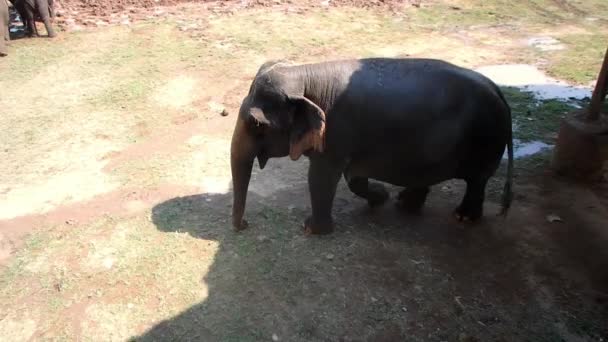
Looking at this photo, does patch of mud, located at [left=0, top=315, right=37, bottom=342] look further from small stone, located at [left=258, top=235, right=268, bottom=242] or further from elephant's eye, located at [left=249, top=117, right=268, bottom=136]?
elephant's eye, located at [left=249, top=117, right=268, bottom=136]

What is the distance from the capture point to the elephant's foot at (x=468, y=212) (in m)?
4.96

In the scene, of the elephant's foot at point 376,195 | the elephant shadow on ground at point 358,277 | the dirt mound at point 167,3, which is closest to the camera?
the elephant shadow on ground at point 358,277

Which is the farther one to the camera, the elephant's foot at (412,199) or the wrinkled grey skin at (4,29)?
the wrinkled grey skin at (4,29)

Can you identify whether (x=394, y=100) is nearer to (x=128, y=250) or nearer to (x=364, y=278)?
Answer: (x=364, y=278)

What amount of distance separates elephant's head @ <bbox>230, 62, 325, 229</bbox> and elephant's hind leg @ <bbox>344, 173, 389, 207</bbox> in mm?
819

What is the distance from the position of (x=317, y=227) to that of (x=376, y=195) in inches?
32.3

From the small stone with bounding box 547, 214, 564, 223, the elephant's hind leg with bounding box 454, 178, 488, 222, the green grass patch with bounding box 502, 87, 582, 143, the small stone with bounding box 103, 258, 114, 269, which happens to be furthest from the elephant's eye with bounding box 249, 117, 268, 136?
the green grass patch with bounding box 502, 87, 582, 143

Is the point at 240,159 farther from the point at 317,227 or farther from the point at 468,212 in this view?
the point at 468,212

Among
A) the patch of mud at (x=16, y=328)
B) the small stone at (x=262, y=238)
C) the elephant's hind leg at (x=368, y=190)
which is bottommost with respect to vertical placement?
the patch of mud at (x=16, y=328)

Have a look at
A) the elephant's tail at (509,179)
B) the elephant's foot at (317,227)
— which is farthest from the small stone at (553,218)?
the elephant's foot at (317,227)

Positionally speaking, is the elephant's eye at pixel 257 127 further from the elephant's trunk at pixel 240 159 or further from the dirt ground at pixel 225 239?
the dirt ground at pixel 225 239

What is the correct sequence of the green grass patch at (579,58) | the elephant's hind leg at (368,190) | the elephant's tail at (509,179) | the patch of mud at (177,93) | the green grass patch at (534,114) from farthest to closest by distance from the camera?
the green grass patch at (579,58) < the patch of mud at (177,93) < the green grass patch at (534,114) < the elephant's hind leg at (368,190) < the elephant's tail at (509,179)

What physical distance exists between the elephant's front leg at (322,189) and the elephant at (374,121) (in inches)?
0.4

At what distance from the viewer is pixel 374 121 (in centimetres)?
443
